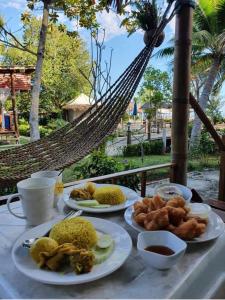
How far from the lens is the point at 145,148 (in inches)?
349

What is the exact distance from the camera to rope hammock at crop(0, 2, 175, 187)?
64.3 inches

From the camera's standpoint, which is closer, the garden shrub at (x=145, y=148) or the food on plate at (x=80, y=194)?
the food on plate at (x=80, y=194)

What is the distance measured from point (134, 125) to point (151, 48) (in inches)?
478

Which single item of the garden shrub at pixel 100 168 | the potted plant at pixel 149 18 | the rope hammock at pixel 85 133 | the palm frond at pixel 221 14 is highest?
the palm frond at pixel 221 14

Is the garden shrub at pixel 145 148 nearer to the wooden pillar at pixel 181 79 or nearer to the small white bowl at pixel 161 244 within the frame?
the wooden pillar at pixel 181 79

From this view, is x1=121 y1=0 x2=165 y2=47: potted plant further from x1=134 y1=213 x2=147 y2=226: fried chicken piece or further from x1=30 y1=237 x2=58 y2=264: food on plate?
x1=30 y1=237 x2=58 y2=264: food on plate

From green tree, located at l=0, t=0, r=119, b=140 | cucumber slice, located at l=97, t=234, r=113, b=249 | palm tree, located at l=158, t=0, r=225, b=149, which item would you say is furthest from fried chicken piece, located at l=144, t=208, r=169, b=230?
palm tree, located at l=158, t=0, r=225, b=149

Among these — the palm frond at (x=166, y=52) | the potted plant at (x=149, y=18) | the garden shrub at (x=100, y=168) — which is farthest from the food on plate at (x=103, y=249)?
the palm frond at (x=166, y=52)

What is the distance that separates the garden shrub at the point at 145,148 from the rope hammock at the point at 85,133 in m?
6.41

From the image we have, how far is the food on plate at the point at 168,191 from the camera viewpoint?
0.94m

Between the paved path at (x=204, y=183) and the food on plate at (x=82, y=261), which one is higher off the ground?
the food on plate at (x=82, y=261)

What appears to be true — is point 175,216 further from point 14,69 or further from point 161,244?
point 14,69

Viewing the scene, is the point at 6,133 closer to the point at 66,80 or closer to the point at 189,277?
the point at 66,80

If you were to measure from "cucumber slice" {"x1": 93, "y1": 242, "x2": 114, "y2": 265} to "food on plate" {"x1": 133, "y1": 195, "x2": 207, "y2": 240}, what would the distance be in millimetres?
122
